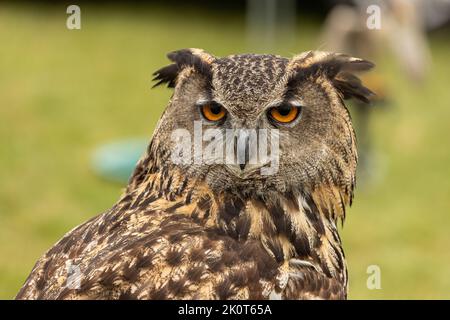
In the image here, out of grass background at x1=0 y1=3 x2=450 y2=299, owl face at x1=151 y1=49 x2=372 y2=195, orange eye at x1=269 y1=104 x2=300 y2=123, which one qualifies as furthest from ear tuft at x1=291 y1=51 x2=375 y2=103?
grass background at x1=0 y1=3 x2=450 y2=299

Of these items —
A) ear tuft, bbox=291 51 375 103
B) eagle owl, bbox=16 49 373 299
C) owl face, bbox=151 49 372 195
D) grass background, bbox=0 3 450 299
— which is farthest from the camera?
grass background, bbox=0 3 450 299

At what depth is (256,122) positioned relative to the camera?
10.1ft

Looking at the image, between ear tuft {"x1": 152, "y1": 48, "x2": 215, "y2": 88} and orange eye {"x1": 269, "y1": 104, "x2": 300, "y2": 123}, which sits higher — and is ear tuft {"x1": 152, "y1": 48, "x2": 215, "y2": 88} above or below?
above

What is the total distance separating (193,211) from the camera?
3127 mm

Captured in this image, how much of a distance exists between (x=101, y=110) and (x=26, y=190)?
292cm

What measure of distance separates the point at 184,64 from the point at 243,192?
20.0 inches

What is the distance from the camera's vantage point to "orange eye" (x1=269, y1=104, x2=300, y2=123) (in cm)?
308

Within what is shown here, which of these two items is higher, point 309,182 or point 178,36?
point 178,36

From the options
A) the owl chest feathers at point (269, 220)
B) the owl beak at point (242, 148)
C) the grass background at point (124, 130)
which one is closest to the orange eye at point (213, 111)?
the owl beak at point (242, 148)

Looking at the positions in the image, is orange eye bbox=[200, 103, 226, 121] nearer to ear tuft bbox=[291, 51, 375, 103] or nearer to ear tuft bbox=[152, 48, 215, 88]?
ear tuft bbox=[152, 48, 215, 88]

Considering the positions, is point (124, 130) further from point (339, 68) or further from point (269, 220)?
point (269, 220)

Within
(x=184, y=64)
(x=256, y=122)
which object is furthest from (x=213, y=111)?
(x=184, y=64)
